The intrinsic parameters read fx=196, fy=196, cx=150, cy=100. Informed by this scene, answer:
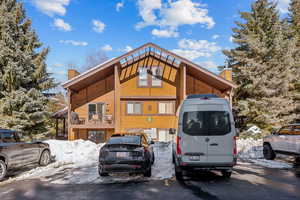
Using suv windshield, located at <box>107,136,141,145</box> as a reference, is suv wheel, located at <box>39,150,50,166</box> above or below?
below

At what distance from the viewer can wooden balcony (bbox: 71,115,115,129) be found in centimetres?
1725

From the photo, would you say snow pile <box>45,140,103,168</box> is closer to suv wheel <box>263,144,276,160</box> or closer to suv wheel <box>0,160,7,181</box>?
suv wheel <box>0,160,7,181</box>

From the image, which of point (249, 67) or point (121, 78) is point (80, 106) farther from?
point (249, 67)

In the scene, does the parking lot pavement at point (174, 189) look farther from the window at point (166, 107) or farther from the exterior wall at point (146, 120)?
the window at point (166, 107)

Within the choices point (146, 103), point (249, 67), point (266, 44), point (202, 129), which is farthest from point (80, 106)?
point (266, 44)

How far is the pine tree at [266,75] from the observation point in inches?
755

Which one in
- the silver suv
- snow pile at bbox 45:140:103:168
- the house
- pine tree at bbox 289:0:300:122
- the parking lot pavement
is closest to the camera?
the parking lot pavement

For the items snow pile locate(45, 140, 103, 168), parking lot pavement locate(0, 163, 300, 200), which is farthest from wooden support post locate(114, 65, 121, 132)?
parking lot pavement locate(0, 163, 300, 200)

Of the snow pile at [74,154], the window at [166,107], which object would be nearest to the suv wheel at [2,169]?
the snow pile at [74,154]

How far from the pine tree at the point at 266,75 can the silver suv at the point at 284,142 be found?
348 inches

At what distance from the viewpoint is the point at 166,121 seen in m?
19.2

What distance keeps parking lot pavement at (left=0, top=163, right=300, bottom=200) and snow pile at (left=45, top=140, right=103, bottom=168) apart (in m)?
3.26

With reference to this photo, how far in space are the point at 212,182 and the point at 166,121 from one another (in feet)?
41.2

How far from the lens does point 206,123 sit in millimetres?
6668
